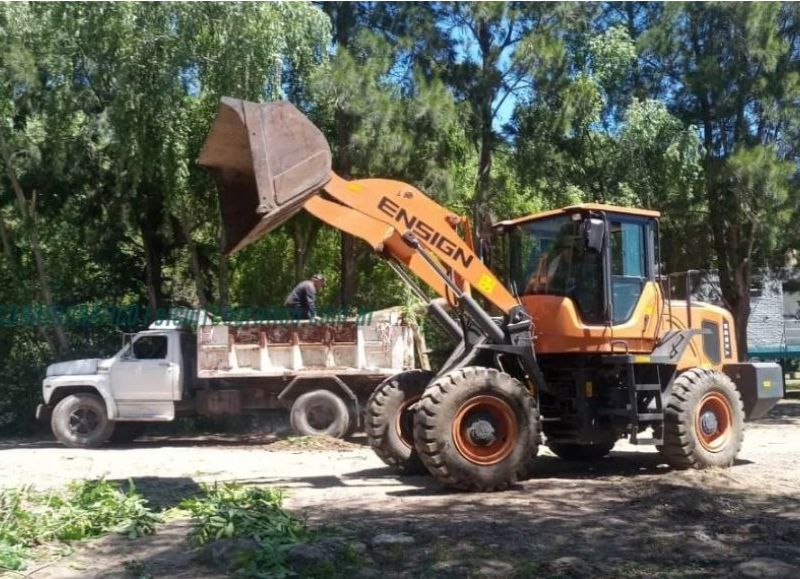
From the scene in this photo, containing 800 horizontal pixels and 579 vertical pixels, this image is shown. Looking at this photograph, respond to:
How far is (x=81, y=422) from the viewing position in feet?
50.0

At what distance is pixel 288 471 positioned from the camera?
11766 mm

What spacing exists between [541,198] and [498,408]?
400 inches

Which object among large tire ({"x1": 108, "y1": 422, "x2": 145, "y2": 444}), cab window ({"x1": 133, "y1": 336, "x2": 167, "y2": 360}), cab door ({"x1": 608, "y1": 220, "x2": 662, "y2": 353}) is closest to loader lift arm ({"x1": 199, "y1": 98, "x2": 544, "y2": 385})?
cab door ({"x1": 608, "y1": 220, "x2": 662, "y2": 353})

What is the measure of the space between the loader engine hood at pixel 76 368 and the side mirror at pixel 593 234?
895 centimetres

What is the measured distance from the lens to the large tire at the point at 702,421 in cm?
1056

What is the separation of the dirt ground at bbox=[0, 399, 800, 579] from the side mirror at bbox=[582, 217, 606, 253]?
256 cm

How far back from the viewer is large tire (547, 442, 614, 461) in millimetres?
12047

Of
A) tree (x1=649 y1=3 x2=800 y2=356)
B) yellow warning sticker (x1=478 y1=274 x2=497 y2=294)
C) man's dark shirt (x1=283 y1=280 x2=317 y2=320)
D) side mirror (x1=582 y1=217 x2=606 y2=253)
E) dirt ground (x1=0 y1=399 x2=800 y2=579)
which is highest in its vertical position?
tree (x1=649 y1=3 x2=800 y2=356)

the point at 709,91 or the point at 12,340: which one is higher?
the point at 709,91

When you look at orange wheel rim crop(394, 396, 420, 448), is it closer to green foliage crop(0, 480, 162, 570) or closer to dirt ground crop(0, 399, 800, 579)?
dirt ground crop(0, 399, 800, 579)

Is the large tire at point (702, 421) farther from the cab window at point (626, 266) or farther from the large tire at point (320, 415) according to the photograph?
the large tire at point (320, 415)

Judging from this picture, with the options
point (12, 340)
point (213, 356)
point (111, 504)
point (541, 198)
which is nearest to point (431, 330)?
point (541, 198)

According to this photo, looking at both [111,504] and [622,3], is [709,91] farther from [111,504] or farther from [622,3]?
[111,504]

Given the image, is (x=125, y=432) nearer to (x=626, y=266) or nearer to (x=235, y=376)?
(x=235, y=376)
